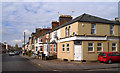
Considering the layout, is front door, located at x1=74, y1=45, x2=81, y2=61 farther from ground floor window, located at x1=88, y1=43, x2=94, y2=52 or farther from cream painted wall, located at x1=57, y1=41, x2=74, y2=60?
ground floor window, located at x1=88, y1=43, x2=94, y2=52

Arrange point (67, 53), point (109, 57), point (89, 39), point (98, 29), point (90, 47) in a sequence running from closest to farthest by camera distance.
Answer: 1. point (109, 57)
2. point (89, 39)
3. point (90, 47)
4. point (98, 29)
5. point (67, 53)

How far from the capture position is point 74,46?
20.8 metres

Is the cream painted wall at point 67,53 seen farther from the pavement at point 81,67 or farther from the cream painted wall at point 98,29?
the pavement at point 81,67

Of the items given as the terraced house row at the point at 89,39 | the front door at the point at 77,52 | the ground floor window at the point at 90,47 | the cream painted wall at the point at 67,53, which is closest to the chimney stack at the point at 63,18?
the cream painted wall at the point at 67,53

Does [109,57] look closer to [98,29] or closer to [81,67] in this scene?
[98,29]

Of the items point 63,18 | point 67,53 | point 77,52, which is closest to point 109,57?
point 77,52

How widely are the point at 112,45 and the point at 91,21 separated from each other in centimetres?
506

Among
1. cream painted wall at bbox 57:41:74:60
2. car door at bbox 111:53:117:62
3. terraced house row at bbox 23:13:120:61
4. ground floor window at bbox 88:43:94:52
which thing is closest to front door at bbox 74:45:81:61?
terraced house row at bbox 23:13:120:61

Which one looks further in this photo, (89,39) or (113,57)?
(89,39)

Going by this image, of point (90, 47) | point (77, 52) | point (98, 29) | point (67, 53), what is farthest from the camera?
point (67, 53)

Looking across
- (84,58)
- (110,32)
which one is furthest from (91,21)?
(84,58)

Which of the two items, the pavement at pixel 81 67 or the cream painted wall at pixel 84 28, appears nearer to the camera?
the pavement at pixel 81 67

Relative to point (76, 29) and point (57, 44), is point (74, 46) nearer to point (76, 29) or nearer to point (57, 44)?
point (76, 29)

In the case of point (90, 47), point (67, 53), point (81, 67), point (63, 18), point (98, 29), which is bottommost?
point (81, 67)
